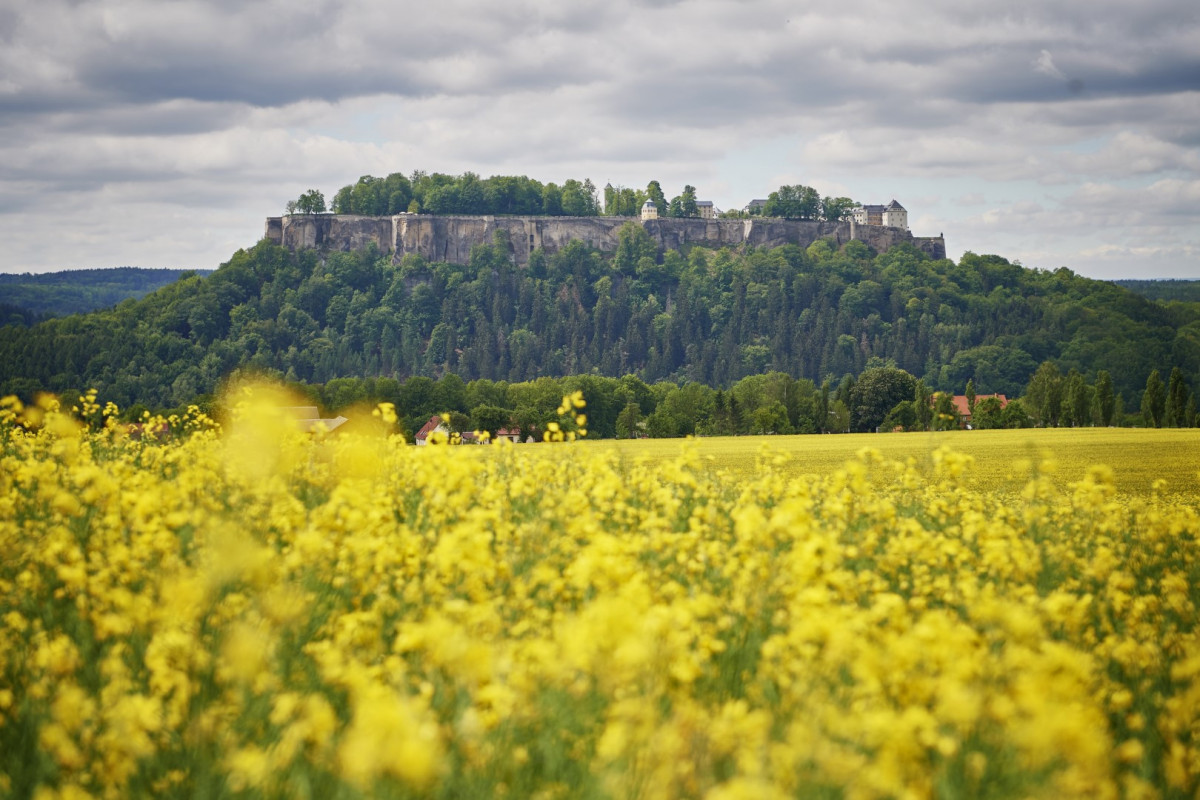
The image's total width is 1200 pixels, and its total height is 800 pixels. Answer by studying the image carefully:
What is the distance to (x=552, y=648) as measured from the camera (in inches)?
271

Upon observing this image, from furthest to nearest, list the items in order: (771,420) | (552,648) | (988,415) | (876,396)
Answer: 1. (876,396)
2. (771,420)
3. (988,415)
4. (552,648)

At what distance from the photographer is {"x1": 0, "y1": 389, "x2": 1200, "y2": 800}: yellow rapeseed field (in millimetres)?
6316

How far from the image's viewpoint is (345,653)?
27.3 feet

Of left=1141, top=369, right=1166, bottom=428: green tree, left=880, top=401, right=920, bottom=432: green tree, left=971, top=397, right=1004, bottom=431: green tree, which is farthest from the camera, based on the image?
left=971, top=397, right=1004, bottom=431: green tree

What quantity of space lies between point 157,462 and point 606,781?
10.2 metres

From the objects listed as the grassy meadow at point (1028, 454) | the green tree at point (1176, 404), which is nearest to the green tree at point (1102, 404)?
the green tree at point (1176, 404)

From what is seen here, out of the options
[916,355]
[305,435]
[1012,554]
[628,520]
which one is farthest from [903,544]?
[916,355]

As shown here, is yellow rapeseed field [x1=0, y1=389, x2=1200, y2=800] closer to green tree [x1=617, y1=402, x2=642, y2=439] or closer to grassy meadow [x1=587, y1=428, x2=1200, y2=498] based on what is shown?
grassy meadow [x1=587, y1=428, x2=1200, y2=498]

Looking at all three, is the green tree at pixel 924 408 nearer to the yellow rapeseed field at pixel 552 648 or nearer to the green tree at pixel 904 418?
the green tree at pixel 904 418

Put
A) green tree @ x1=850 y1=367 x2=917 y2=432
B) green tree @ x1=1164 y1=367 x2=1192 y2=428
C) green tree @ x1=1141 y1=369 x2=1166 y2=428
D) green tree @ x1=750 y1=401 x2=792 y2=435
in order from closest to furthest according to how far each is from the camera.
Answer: green tree @ x1=1164 y1=367 x2=1192 y2=428
green tree @ x1=1141 y1=369 x2=1166 y2=428
green tree @ x1=750 y1=401 x2=792 y2=435
green tree @ x1=850 y1=367 x2=917 y2=432

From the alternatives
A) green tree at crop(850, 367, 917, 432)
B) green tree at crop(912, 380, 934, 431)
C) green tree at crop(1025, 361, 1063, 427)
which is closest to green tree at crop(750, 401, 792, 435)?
green tree at crop(850, 367, 917, 432)

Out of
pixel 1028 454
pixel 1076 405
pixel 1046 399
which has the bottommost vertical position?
pixel 1076 405

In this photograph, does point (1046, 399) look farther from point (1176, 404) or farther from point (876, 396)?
point (876, 396)

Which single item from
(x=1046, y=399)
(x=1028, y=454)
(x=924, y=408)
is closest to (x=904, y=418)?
(x=924, y=408)
